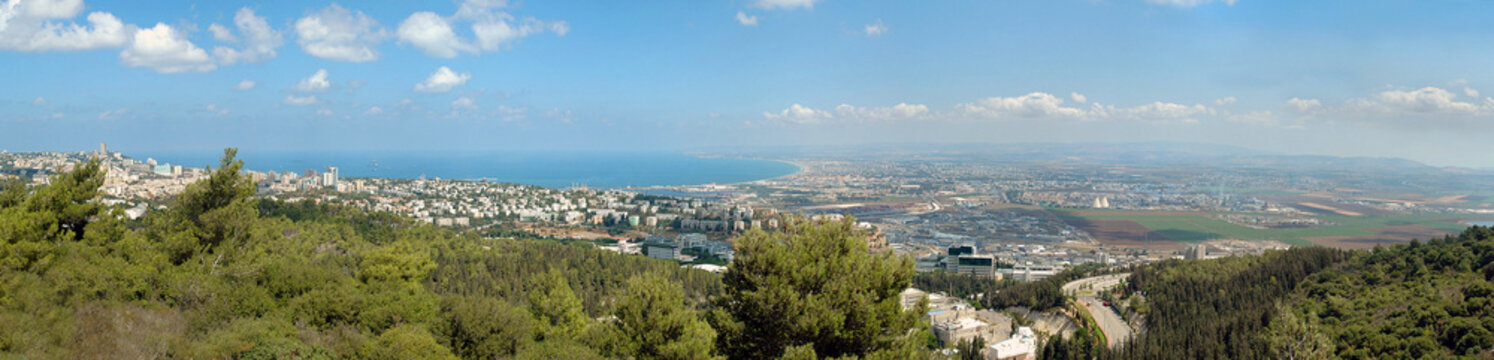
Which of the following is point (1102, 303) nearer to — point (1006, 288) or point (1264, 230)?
point (1006, 288)

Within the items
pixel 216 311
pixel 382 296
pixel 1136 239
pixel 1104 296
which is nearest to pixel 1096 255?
pixel 1136 239

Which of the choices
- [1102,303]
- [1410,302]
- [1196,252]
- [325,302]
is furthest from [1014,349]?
[1196,252]

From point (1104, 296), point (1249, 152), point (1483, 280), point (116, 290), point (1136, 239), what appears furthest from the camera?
point (1249, 152)

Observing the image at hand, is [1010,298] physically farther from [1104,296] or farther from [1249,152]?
[1249,152]

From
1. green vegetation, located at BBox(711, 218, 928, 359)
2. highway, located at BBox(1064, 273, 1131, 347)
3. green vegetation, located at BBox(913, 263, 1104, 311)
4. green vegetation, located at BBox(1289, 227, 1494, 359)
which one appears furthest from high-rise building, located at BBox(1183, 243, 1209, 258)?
green vegetation, located at BBox(711, 218, 928, 359)

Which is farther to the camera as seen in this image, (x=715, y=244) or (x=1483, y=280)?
(x=715, y=244)
